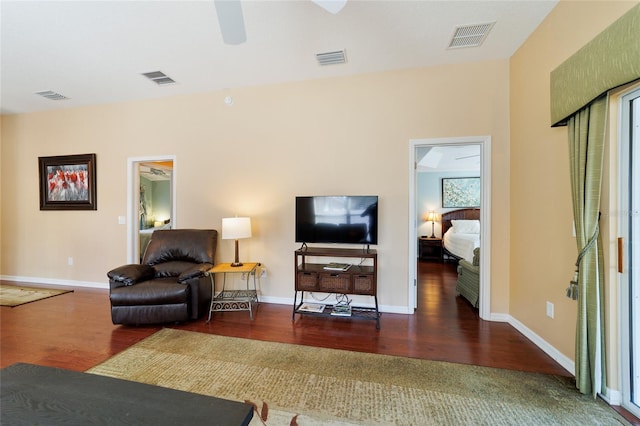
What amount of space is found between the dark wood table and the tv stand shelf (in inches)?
78.3

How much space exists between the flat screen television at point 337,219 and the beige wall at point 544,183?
5.01ft

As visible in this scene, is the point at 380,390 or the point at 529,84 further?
the point at 529,84

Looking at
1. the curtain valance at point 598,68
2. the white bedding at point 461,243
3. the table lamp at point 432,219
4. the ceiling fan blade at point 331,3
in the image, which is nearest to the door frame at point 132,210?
the ceiling fan blade at point 331,3

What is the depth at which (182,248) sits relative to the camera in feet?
11.6

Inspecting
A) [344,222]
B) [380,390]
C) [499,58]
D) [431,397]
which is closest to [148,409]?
[380,390]

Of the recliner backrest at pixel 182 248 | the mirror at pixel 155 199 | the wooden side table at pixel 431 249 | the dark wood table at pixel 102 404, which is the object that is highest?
the mirror at pixel 155 199

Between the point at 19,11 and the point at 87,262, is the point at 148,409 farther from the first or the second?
the point at 87,262

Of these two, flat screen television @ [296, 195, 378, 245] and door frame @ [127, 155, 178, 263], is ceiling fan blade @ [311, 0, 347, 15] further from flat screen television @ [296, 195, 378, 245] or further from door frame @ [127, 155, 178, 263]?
door frame @ [127, 155, 178, 263]

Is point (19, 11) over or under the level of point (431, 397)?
over

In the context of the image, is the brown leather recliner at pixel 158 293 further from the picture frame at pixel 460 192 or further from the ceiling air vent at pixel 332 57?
the picture frame at pixel 460 192

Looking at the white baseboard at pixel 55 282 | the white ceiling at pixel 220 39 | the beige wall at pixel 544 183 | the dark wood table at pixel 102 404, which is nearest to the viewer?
the dark wood table at pixel 102 404

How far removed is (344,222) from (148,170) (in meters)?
6.23

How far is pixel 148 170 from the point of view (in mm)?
6852

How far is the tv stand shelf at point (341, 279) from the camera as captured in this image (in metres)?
2.91
